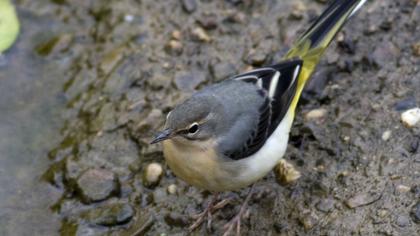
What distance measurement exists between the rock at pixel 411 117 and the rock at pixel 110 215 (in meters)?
2.57

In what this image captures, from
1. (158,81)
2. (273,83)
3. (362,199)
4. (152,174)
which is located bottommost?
(152,174)

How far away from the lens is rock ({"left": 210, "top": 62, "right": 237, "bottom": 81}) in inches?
278

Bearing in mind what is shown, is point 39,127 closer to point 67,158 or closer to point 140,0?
point 67,158

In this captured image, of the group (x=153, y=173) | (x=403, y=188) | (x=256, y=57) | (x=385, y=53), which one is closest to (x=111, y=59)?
(x=256, y=57)

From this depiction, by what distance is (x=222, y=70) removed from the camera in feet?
23.3

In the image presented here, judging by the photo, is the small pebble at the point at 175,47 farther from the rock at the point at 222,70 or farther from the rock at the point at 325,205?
the rock at the point at 325,205

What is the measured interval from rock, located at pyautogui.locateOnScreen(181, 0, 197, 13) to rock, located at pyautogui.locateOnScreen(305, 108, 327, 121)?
2.02 metres

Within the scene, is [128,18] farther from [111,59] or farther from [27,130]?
[27,130]

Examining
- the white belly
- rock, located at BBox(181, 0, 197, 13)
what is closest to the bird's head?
the white belly

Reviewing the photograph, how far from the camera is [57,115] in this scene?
6934mm

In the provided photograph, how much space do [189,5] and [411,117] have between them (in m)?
2.94

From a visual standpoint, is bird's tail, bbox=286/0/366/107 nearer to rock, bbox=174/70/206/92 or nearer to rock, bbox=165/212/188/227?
rock, bbox=174/70/206/92

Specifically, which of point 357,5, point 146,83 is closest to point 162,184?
point 146,83

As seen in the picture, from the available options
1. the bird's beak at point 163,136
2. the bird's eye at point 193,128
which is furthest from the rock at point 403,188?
the bird's beak at point 163,136
